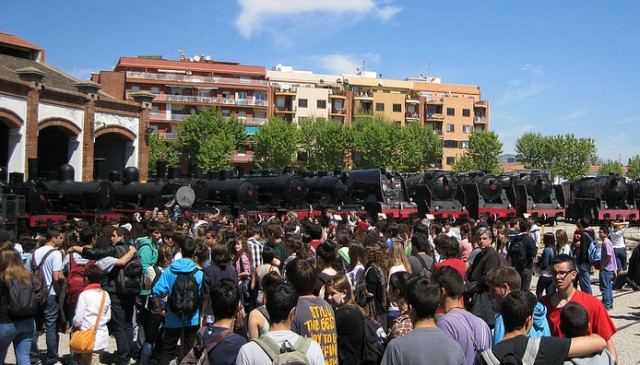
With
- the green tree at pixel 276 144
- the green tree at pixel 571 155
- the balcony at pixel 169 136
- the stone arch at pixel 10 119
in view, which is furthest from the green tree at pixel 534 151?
the stone arch at pixel 10 119

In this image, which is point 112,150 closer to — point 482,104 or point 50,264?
point 50,264

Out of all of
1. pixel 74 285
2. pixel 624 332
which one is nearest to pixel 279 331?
pixel 74 285

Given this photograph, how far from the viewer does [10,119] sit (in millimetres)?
27969

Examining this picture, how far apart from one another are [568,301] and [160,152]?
184ft

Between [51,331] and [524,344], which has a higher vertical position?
[524,344]

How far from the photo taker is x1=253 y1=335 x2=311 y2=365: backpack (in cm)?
380

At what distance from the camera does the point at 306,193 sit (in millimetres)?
27672

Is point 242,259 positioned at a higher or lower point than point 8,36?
lower

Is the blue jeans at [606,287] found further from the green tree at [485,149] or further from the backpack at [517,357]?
the green tree at [485,149]

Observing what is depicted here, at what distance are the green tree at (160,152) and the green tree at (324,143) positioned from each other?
12787 millimetres

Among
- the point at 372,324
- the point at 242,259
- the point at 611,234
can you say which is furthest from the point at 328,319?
the point at 611,234

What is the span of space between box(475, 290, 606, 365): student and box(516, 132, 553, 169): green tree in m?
71.5

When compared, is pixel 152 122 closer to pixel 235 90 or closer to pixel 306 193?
pixel 235 90

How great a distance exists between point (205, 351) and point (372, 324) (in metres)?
1.47
